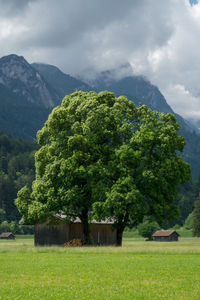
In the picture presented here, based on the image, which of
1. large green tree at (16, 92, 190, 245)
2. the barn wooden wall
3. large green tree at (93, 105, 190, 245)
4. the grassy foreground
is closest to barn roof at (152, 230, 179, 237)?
the barn wooden wall

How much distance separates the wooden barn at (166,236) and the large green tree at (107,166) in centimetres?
8274

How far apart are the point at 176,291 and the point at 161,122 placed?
116ft

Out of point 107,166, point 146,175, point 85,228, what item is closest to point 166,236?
point 85,228

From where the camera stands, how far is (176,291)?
54.8ft

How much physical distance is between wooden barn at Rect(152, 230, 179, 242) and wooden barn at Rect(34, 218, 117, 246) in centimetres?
7154

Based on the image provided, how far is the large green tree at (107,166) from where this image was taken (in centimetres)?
4628

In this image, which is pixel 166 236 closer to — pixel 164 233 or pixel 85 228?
pixel 164 233

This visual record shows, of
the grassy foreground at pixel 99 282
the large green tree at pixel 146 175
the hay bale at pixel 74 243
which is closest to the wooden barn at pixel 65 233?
the hay bale at pixel 74 243

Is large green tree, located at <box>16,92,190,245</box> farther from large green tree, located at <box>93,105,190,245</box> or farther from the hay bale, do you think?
the hay bale

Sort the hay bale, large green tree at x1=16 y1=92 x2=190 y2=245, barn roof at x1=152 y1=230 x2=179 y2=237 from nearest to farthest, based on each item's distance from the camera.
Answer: large green tree at x1=16 y1=92 x2=190 y2=245 → the hay bale → barn roof at x1=152 y1=230 x2=179 y2=237

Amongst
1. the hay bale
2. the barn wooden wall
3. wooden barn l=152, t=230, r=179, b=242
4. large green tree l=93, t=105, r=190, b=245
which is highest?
large green tree l=93, t=105, r=190, b=245

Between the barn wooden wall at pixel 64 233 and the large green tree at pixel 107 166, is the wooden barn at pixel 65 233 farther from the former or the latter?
the large green tree at pixel 107 166

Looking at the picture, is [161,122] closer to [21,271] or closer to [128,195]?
[128,195]

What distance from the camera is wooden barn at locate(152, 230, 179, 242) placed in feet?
432
